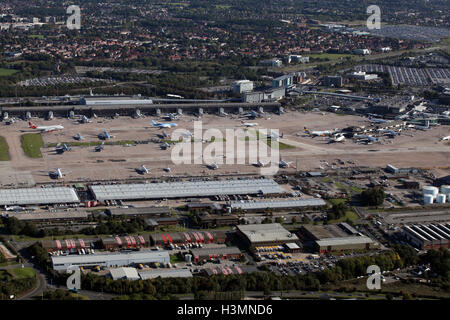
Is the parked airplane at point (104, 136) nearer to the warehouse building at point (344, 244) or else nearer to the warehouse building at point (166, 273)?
the warehouse building at point (344, 244)

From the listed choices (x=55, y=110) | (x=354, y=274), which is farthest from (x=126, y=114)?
(x=354, y=274)

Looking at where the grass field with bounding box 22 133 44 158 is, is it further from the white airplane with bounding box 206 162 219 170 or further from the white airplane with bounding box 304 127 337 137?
the white airplane with bounding box 304 127 337 137

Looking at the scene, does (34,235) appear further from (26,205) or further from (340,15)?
(340,15)

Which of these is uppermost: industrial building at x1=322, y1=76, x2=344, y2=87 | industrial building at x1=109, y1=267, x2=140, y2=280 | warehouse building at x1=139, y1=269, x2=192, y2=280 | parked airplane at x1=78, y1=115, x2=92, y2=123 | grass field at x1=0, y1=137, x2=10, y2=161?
industrial building at x1=322, y1=76, x2=344, y2=87

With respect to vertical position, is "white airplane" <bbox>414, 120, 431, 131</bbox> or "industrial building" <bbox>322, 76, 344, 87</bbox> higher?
"industrial building" <bbox>322, 76, 344, 87</bbox>

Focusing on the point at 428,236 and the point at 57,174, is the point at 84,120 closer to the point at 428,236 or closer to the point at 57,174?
the point at 57,174

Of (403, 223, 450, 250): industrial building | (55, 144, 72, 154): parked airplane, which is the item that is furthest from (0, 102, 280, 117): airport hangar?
(403, 223, 450, 250): industrial building
